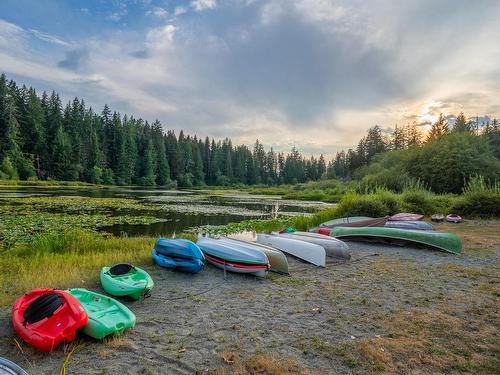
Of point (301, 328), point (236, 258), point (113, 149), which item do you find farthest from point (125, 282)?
point (113, 149)

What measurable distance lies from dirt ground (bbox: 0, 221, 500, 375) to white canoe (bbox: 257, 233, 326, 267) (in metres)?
0.59

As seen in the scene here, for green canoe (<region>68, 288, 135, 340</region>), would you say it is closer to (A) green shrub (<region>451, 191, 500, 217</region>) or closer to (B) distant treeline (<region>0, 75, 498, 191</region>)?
(A) green shrub (<region>451, 191, 500, 217</region>)

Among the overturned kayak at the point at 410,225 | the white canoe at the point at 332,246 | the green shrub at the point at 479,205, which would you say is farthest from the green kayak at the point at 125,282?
the green shrub at the point at 479,205

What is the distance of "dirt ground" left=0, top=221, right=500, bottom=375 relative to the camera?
114 inches

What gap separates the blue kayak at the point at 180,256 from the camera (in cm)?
571

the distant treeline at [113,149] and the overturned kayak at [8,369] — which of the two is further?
the distant treeline at [113,149]

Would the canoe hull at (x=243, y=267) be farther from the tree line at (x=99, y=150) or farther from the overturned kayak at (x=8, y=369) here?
the tree line at (x=99, y=150)

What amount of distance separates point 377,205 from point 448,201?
202 inches

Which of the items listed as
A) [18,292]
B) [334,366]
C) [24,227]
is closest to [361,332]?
[334,366]

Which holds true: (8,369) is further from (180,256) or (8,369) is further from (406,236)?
(406,236)

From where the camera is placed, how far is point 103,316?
11.3 feet

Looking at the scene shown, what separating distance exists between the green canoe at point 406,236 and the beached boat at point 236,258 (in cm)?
409

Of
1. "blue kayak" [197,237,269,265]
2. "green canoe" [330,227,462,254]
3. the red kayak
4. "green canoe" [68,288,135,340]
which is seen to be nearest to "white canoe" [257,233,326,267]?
"blue kayak" [197,237,269,265]

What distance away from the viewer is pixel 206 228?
1248 centimetres
